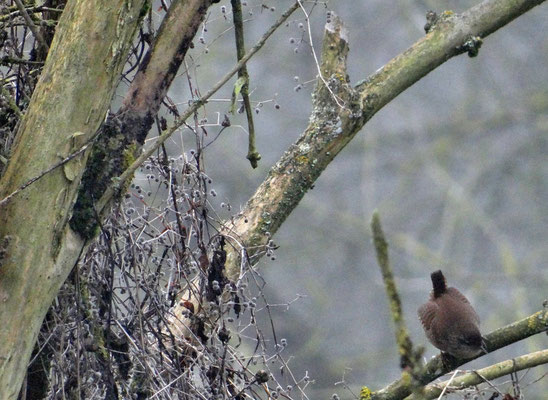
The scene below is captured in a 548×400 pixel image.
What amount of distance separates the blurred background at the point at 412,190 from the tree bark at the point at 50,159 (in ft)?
25.1

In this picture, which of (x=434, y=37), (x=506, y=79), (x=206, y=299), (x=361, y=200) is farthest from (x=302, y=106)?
(x=206, y=299)

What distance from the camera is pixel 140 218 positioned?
2.57 metres

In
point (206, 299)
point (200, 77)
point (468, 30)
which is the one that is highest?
point (200, 77)

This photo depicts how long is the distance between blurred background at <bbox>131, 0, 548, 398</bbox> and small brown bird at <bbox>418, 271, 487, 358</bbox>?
19.9 feet

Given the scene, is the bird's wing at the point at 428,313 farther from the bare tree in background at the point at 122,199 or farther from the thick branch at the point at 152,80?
the thick branch at the point at 152,80

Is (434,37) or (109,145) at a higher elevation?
(434,37)

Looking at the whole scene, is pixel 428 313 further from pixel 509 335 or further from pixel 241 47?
pixel 241 47

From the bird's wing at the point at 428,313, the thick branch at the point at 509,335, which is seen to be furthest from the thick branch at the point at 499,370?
the bird's wing at the point at 428,313

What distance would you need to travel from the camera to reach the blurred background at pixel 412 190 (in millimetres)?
9836

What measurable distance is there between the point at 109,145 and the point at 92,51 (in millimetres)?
356

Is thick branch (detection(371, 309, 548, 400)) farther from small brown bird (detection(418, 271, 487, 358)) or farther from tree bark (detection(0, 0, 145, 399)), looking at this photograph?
tree bark (detection(0, 0, 145, 399))

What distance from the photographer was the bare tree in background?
1896 millimetres

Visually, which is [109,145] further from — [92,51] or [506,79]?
[506,79]

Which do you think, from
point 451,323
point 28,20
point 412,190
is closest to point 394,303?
point 28,20
